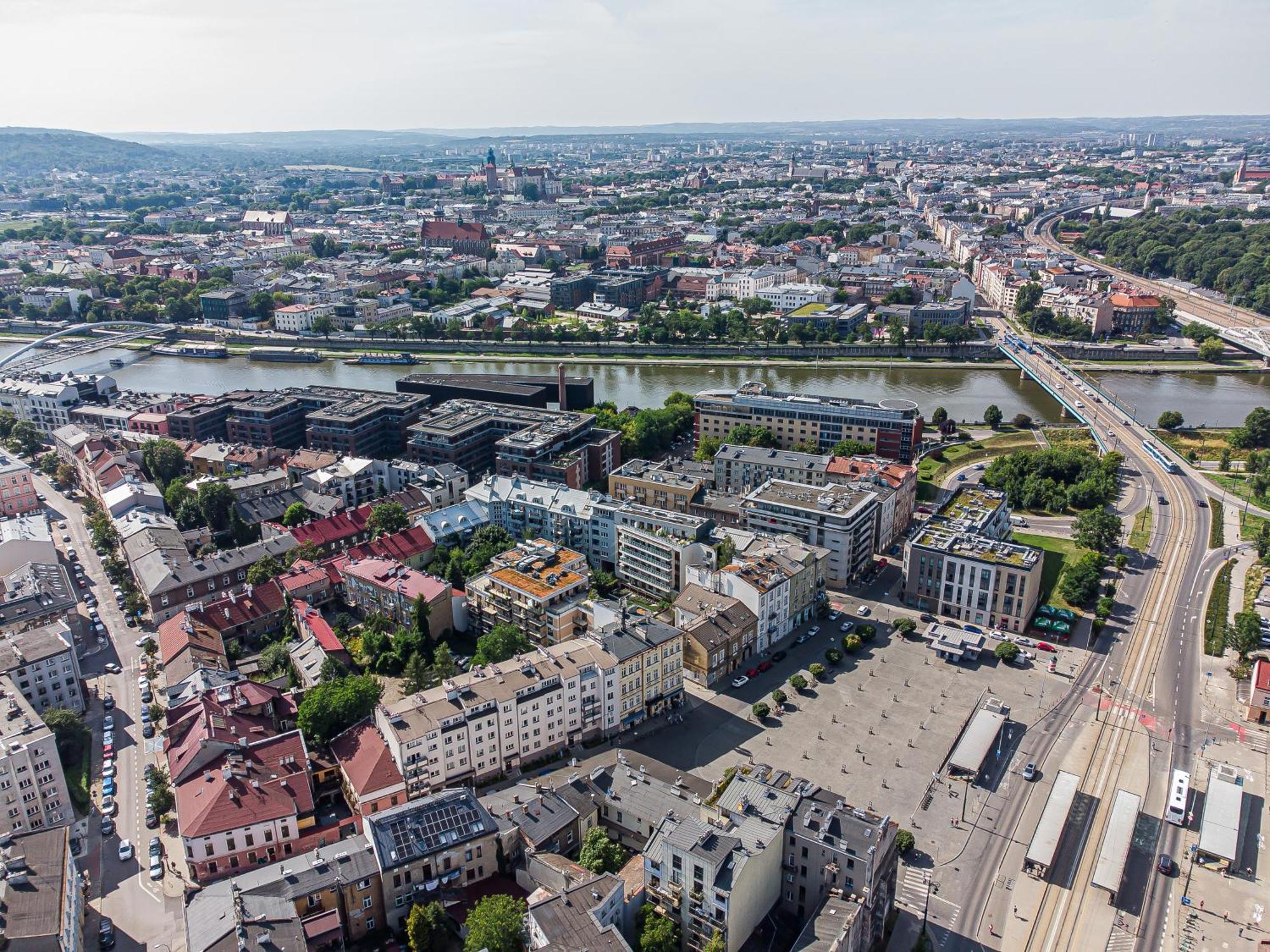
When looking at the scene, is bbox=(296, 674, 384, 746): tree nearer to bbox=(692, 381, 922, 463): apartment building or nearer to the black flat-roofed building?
the black flat-roofed building

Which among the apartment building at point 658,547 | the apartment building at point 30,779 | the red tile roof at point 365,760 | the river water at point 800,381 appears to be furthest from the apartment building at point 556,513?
the river water at point 800,381

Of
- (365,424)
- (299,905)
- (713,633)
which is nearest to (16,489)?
(365,424)

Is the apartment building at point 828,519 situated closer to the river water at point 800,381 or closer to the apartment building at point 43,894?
the apartment building at point 43,894

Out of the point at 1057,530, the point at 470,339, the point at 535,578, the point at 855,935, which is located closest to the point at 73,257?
the point at 470,339

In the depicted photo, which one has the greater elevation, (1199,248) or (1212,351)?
(1199,248)

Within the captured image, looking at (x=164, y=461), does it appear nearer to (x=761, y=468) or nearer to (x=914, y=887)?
(x=761, y=468)

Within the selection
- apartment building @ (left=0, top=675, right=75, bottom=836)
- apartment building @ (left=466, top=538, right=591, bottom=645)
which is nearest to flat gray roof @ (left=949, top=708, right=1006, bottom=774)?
apartment building @ (left=466, top=538, right=591, bottom=645)
